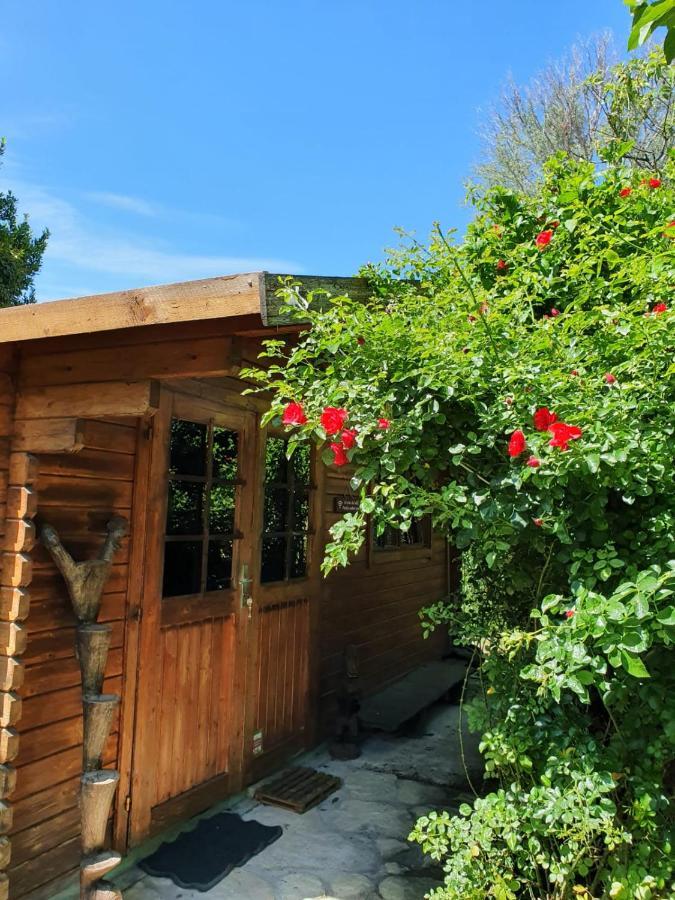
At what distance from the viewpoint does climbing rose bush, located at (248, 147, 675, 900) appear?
1.49 m

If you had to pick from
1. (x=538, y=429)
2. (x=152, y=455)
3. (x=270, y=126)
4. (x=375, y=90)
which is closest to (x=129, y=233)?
(x=270, y=126)

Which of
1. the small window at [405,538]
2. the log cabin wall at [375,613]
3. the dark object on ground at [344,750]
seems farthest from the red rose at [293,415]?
the small window at [405,538]

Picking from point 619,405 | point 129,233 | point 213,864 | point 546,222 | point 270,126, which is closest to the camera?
point 619,405

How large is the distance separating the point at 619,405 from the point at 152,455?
208cm

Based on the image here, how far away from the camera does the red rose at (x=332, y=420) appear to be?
1.74m

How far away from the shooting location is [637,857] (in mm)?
1606

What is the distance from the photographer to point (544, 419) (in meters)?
1.57

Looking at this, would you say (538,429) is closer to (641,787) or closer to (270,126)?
(641,787)

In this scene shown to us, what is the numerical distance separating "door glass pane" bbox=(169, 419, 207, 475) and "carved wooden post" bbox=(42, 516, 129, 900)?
0.64 m

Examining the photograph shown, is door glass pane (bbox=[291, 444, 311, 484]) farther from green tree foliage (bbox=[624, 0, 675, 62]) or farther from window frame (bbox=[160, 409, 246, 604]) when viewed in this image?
green tree foliage (bbox=[624, 0, 675, 62])

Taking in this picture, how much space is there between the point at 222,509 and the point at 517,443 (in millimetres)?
2183

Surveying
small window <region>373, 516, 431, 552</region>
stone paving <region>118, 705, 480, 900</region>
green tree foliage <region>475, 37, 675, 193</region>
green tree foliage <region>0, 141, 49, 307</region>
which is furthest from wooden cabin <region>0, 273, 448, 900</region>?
green tree foliage <region>475, 37, 675, 193</region>

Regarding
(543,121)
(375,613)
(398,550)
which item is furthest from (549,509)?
(543,121)

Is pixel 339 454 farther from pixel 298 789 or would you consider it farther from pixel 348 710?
pixel 348 710
